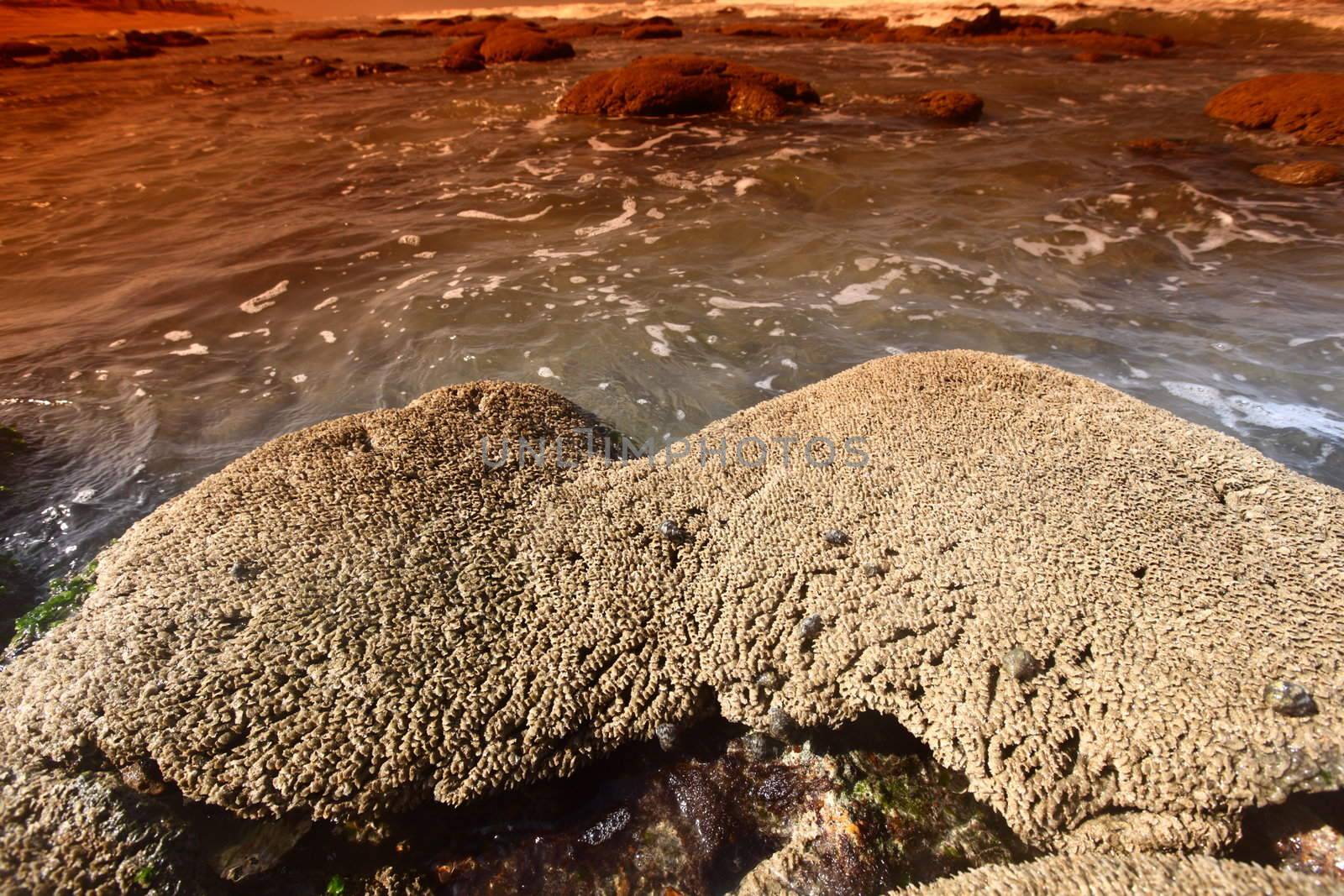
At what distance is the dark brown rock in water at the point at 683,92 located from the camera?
10.0 metres

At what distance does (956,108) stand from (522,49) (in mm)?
10534

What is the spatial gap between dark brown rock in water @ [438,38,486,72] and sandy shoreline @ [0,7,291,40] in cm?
1371

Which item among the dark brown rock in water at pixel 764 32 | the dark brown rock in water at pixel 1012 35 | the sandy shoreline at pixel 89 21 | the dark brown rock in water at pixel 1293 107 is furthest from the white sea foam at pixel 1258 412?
the sandy shoreline at pixel 89 21

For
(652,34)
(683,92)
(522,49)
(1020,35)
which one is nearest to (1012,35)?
(1020,35)

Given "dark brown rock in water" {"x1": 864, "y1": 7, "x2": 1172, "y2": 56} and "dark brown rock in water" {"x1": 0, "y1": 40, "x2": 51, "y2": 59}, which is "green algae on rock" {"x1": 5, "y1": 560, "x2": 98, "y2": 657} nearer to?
"dark brown rock in water" {"x1": 864, "y1": 7, "x2": 1172, "y2": 56}

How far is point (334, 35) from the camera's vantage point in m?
23.5

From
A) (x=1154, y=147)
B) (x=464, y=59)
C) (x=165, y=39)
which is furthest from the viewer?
(x=165, y=39)

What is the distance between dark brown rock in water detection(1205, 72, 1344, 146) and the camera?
8359 mm

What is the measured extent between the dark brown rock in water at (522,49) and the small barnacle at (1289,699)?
1764 centimetres

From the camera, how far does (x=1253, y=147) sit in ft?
27.0

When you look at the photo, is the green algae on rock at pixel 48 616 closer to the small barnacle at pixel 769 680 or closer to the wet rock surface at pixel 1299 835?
the small barnacle at pixel 769 680

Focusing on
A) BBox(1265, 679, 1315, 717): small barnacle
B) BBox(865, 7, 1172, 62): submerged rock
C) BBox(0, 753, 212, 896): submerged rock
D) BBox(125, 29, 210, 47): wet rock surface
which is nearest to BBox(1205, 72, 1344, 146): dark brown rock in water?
BBox(865, 7, 1172, 62): submerged rock

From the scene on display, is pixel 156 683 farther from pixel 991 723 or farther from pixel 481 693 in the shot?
pixel 991 723

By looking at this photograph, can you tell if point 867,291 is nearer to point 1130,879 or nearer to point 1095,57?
point 1130,879
